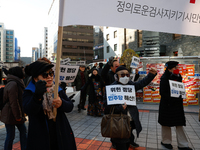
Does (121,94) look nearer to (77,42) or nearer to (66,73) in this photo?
(66,73)

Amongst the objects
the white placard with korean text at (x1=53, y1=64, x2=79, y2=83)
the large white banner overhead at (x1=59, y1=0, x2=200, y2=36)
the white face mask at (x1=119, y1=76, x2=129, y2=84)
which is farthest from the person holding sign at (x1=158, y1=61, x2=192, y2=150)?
the white placard with korean text at (x1=53, y1=64, x2=79, y2=83)

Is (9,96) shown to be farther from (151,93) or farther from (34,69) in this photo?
(151,93)

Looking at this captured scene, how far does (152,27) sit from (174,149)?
322cm

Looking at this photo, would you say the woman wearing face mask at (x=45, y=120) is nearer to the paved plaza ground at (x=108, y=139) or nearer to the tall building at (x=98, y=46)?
the paved plaza ground at (x=108, y=139)

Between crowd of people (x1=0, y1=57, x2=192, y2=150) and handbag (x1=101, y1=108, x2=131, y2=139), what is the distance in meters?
0.18

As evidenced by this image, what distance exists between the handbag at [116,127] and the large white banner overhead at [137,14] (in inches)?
60.5

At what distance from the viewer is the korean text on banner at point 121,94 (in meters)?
2.96

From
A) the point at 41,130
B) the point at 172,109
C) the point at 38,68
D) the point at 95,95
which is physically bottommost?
the point at 95,95

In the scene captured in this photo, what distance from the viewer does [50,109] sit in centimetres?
192

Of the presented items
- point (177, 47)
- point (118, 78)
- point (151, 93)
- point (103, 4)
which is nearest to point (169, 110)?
point (118, 78)

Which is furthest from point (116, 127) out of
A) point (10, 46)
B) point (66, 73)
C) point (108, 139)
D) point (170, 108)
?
point (10, 46)

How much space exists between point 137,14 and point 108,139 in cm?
355

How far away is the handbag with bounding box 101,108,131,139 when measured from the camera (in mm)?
2669

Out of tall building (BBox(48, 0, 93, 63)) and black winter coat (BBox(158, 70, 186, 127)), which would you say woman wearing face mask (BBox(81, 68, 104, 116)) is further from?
tall building (BBox(48, 0, 93, 63))
